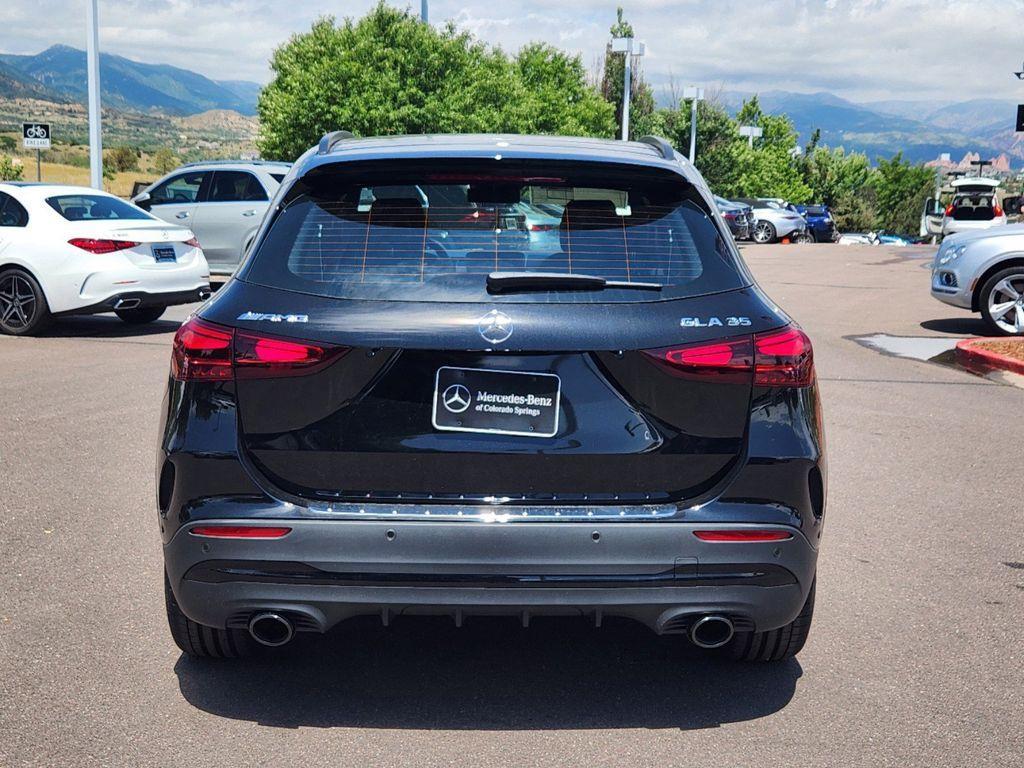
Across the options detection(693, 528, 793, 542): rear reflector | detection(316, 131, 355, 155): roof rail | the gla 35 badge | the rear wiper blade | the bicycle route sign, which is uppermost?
the bicycle route sign

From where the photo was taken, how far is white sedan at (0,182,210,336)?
13594mm

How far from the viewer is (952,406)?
33.9ft

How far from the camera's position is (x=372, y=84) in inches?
1425

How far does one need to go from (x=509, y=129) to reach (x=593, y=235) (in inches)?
1634

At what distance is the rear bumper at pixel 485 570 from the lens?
358 centimetres

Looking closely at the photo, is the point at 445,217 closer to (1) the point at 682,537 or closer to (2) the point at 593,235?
(2) the point at 593,235

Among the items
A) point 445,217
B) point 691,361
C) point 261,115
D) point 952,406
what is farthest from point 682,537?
point 261,115

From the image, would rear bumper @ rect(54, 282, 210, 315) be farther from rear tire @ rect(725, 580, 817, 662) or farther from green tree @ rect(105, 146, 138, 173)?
green tree @ rect(105, 146, 138, 173)

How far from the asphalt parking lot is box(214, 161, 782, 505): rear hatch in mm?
787

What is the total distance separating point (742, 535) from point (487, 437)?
78 cm

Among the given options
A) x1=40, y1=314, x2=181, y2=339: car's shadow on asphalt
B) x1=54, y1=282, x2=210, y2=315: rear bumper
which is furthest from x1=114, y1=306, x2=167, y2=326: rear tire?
x1=54, y1=282, x2=210, y2=315: rear bumper

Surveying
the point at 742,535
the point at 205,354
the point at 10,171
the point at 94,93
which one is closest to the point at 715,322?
the point at 742,535

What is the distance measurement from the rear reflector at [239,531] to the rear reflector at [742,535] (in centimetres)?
116

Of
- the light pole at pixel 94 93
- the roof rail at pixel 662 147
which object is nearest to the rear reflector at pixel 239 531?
the roof rail at pixel 662 147
